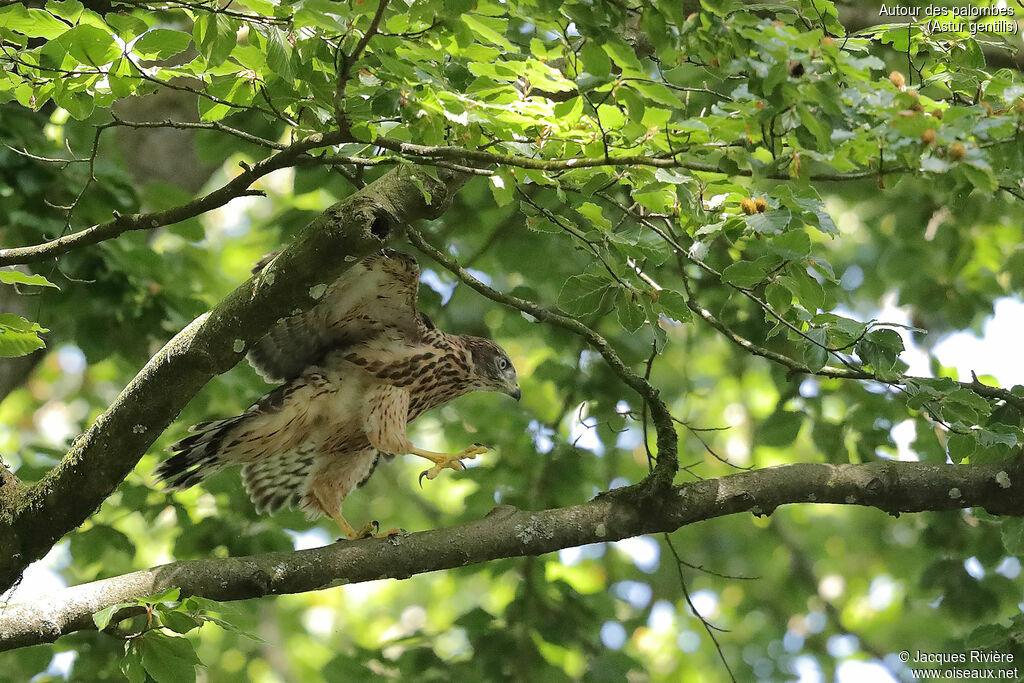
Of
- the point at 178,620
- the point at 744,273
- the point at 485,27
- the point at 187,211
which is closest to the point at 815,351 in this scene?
the point at 744,273

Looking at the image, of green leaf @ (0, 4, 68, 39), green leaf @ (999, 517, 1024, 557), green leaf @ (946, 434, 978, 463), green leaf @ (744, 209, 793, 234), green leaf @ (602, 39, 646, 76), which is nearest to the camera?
green leaf @ (602, 39, 646, 76)

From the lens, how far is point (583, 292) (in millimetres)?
3318

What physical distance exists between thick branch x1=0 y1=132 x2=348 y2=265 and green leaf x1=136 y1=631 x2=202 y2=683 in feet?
4.07

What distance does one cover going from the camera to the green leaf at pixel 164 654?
3127 mm

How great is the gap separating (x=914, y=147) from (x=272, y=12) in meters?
1.72

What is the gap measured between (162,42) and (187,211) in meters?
0.49

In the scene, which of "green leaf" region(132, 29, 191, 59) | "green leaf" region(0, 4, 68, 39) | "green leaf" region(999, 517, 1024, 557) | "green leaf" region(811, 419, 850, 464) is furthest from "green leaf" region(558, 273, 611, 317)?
"green leaf" region(811, 419, 850, 464)

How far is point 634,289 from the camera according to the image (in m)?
3.24

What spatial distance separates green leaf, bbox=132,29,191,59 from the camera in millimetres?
2893

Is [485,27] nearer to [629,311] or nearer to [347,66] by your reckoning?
[347,66]

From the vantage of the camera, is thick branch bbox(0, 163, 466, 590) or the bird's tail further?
the bird's tail

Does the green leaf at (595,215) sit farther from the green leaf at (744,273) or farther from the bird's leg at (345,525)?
the bird's leg at (345,525)

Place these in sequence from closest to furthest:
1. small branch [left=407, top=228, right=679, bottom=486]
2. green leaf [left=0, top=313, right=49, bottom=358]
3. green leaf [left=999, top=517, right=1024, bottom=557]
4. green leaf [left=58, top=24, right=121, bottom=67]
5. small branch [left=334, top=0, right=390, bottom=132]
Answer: small branch [left=334, top=0, right=390, bottom=132] < green leaf [left=58, top=24, right=121, bottom=67] < green leaf [left=0, top=313, right=49, bottom=358] < small branch [left=407, top=228, right=679, bottom=486] < green leaf [left=999, top=517, right=1024, bottom=557]

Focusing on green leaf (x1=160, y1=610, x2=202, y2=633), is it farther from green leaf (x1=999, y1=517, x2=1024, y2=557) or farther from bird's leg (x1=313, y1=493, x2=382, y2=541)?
green leaf (x1=999, y1=517, x2=1024, y2=557)
